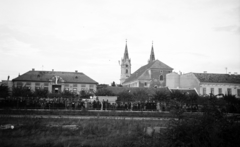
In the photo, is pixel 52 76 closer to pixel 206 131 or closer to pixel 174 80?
pixel 174 80

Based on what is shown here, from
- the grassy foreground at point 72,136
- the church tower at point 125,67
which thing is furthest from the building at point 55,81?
the grassy foreground at point 72,136

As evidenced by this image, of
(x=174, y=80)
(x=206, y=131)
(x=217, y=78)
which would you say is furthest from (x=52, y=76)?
(x=206, y=131)

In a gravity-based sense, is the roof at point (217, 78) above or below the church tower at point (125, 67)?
below

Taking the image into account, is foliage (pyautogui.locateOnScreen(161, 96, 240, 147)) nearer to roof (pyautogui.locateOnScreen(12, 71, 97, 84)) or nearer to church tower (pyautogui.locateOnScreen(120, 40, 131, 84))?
roof (pyautogui.locateOnScreen(12, 71, 97, 84))

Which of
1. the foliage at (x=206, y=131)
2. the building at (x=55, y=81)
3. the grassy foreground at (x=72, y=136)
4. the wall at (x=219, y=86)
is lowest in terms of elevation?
the grassy foreground at (x=72, y=136)

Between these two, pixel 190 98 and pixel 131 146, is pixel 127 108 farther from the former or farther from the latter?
pixel 131 146

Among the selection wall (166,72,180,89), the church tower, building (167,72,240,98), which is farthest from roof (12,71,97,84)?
the church tower

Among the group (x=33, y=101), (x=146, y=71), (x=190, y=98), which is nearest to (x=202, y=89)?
(x=190, y=98)

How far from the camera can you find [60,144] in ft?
31.1

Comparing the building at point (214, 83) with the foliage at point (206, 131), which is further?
the building at point (214, 83)

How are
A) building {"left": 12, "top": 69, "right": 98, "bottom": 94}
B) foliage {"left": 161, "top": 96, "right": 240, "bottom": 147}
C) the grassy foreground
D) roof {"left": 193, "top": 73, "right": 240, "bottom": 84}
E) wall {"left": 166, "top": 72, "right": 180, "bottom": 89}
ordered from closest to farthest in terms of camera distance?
foliage {"left": 161, "top": 96, "right": 240, "bottom": 147} < the grassy foreground < roof {"left": 193, "top": 73, "right": 240, "bottom": 84} < building {"left": 12, "top": 69, "right": 98, "bottom": 94} < wall {"left": 166, "top": 72, "right": 180, "bottom": 89}

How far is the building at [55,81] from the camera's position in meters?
61.6

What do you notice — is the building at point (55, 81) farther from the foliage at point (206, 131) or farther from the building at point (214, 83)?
the foliage at point (206, 131)

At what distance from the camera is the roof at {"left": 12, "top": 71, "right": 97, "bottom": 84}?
6235 cm
